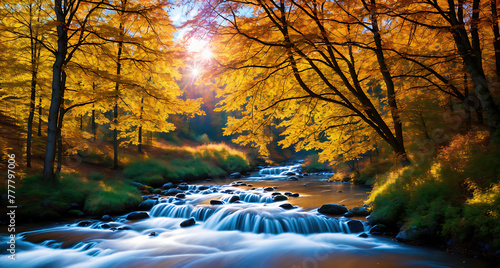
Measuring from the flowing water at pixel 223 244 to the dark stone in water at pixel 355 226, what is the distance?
28mm

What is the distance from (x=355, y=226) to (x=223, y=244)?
390 cm

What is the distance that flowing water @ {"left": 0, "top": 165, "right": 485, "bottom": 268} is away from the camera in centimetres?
543

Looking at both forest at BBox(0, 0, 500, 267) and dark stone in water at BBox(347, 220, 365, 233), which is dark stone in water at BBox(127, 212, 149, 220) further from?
dark stone in water at BBox(347, 220, 365, 233)

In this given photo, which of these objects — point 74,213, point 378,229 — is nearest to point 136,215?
point 74,213

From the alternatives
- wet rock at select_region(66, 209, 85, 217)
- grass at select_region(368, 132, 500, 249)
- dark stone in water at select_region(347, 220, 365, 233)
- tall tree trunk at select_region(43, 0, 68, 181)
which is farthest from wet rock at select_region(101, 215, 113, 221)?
grass at select_region(368, 132, 500, 249)

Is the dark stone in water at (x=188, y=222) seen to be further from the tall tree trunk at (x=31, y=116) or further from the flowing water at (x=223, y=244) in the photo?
the tall tree trunk at (x=31, y=116)

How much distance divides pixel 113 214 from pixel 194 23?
311 inches

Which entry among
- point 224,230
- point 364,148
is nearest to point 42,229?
point 224,230

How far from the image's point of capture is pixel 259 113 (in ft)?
21.9

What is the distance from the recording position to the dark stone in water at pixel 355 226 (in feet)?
23.2

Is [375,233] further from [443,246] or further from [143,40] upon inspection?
[143,40]

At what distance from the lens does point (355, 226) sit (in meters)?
7.16

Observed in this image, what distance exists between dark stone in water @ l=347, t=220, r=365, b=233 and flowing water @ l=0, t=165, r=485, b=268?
28 mm

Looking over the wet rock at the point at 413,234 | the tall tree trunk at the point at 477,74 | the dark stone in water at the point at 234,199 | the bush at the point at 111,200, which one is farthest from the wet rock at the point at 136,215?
the tall tree trunk at the point at 477,74
